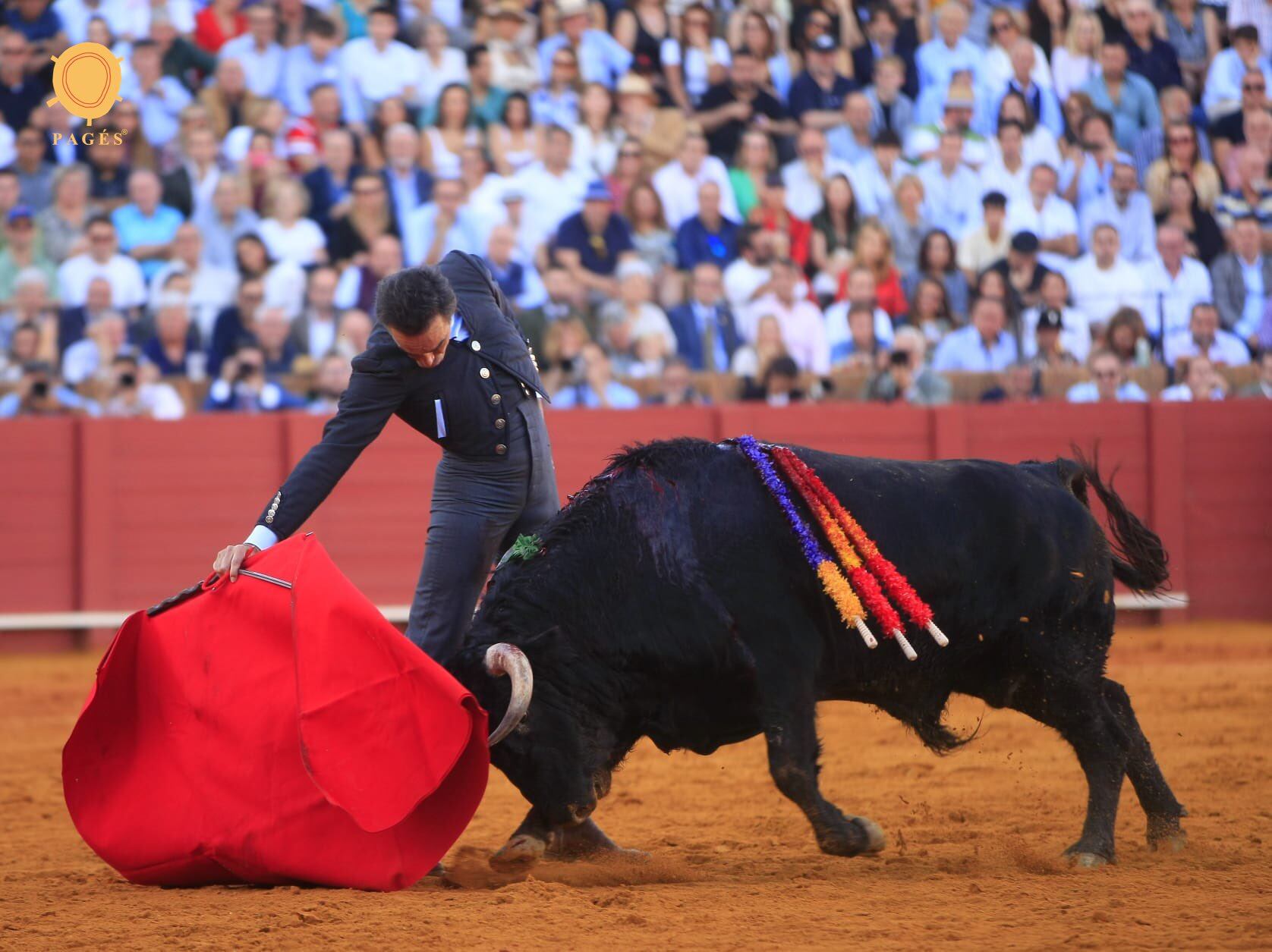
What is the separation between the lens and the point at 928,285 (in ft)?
29.2

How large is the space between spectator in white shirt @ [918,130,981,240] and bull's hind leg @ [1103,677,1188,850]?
5895mm

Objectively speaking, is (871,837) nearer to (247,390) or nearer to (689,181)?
(247,390)

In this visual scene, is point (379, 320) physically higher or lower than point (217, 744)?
higher

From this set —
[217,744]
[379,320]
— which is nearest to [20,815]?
[217,744]

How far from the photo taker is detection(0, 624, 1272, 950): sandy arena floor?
2.96m

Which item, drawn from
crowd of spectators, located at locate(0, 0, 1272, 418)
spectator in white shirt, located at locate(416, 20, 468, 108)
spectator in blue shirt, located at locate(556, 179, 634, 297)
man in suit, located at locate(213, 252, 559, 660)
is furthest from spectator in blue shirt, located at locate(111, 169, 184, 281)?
man in suit, located at locate(213, 252, 559, 660)

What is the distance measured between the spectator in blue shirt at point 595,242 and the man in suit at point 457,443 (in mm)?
4504

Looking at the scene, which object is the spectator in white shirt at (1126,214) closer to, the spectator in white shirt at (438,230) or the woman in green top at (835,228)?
the woman in green top at (835,228)

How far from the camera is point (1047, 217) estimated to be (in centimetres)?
957

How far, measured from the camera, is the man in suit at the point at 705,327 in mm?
8531

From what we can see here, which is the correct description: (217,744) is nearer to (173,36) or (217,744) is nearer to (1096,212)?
(173,36)

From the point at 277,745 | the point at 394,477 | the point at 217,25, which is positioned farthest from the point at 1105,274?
the point at 277,745

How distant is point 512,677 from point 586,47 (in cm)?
688

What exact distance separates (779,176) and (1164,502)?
299 centimetres
